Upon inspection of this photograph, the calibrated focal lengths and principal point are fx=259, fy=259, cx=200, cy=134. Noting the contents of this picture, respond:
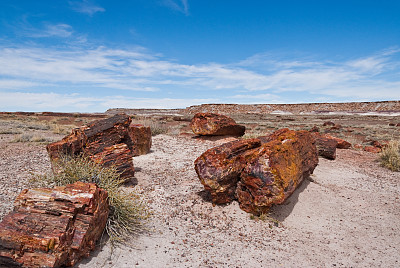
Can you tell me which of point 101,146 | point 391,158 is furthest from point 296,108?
point 101,146

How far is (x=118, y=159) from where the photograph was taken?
6.07 metres

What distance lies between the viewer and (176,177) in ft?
22.6

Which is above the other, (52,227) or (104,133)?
(104,133)

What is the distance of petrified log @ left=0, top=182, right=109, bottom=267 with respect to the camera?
281 cm

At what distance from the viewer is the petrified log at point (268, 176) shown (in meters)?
4.62

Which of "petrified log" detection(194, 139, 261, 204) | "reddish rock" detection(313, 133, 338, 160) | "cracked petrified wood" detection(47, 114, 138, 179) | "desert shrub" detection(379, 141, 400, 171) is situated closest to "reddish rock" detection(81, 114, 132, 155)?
"cracked petrified wood" detection(47, 114, 138, 179)

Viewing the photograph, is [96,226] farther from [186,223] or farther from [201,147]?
[201,147]

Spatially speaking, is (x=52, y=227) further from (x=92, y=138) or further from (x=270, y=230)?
(x=92, y=138)

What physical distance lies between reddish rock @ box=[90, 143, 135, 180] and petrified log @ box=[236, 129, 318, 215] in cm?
263

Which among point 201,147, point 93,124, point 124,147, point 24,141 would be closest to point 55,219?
point 124,147

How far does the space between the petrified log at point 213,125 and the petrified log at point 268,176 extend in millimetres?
6589

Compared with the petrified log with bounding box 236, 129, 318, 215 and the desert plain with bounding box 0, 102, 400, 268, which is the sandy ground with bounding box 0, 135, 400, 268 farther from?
the petrified log with bounding box 236, 129, 318, 215

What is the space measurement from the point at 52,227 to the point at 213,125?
376 inches

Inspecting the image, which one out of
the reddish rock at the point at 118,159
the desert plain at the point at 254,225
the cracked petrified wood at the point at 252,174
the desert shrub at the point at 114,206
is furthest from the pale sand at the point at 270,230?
the reddish rock at the point at 118,159
